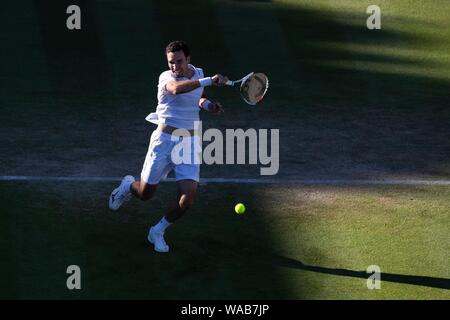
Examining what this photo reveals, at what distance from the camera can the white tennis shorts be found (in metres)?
13.2

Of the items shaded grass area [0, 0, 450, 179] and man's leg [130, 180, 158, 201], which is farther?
shaded grass area [0, 0, 450, 179]

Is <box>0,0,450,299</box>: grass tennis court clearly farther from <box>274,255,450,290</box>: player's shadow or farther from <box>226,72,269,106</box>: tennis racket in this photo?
<box>226,72,269,106</box>: tennis racket

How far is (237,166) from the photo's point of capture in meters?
16.3

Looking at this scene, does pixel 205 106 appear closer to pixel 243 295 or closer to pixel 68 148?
pixel 243 295

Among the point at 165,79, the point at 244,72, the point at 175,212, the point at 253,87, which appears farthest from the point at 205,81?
the point at 244,72

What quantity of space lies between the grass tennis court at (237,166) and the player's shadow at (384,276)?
24 millimetres

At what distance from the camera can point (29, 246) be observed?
13.0 meters

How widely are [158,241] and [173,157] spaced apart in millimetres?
1037

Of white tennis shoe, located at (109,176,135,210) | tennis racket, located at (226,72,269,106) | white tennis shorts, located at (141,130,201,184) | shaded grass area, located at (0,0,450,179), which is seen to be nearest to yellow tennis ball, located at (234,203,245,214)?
white tennis shorts, located at (141,130,201,184)

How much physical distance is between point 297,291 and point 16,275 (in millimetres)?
3166

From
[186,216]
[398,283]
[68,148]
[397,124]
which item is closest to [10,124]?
[68,148]

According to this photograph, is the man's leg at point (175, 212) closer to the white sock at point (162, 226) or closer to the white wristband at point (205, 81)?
the white sock at point (162, 226)

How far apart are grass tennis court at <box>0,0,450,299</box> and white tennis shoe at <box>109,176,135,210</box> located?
0.18 metres

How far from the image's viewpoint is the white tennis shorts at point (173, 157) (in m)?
13.2
